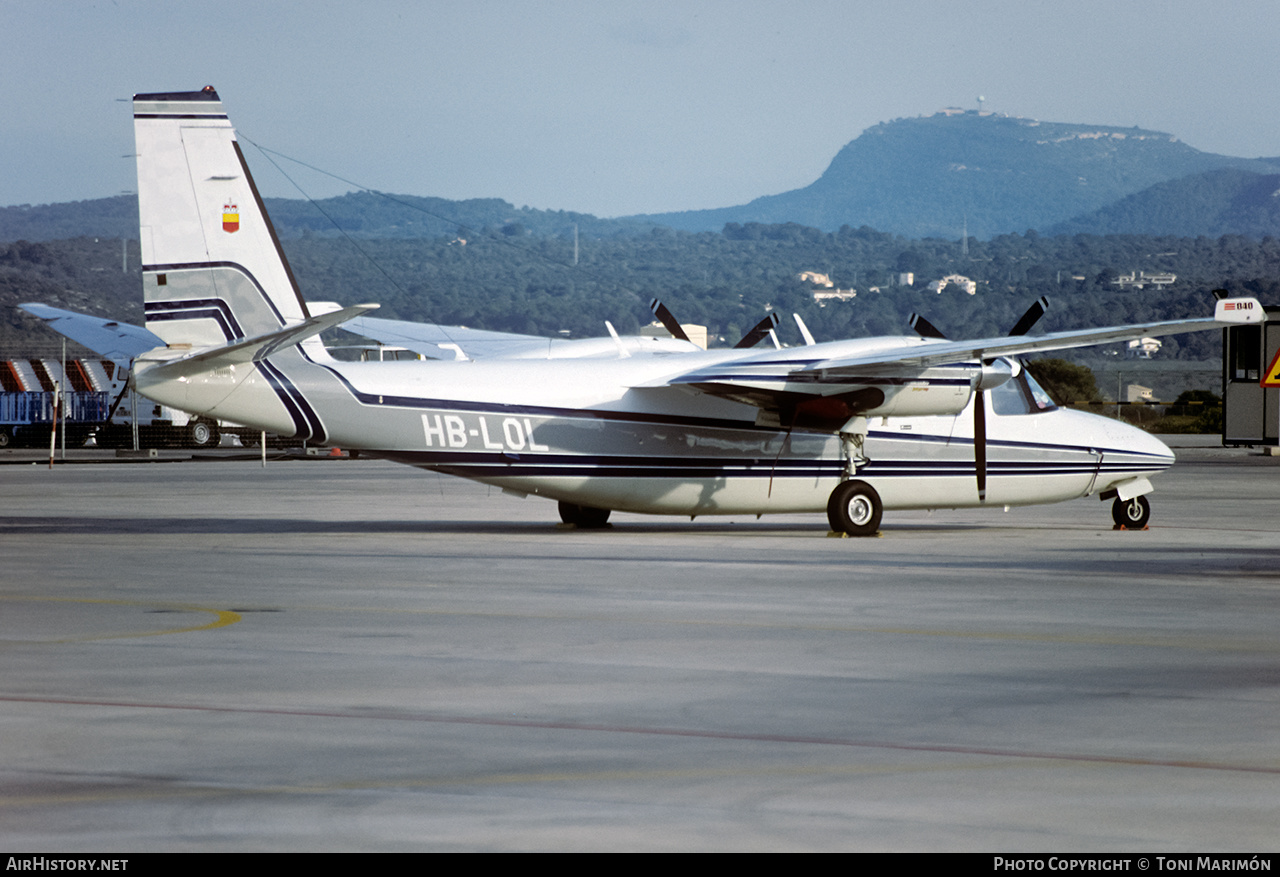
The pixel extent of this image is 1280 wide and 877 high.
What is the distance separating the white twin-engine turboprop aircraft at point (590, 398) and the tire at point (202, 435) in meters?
38.5

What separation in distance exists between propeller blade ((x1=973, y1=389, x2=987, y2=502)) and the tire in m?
42.4

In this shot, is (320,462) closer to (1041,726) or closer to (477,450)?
(477,450)

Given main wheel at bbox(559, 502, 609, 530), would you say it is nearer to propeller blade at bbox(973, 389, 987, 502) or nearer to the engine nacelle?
propeller blade at bbox(973, 389, 987, 502)

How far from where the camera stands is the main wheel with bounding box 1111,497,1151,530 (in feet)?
72.6

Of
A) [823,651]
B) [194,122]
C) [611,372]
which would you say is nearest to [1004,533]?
[611,372]

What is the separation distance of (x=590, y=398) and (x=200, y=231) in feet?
20.8

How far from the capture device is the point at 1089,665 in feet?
32.5

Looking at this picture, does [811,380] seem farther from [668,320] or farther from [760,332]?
[668,320]

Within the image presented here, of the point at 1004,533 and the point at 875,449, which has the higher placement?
the point at 875,449

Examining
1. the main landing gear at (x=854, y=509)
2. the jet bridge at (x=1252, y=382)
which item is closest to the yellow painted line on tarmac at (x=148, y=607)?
the main landing gear at (x=854, y=509)

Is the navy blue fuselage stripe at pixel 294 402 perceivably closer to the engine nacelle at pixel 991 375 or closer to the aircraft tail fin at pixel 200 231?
the aircraft tail fin at pixel 200 231

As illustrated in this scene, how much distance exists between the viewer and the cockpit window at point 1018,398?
22484mm

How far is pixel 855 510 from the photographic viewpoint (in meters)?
21.0
